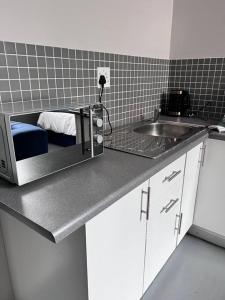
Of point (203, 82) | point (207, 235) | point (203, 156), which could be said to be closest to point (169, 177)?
point (203, 156)

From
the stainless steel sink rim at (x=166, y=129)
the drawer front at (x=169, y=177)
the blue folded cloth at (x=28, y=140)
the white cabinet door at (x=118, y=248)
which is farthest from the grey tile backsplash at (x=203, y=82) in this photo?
the blue folded cloth at (x=28, y=140)

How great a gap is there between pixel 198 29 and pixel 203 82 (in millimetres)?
424

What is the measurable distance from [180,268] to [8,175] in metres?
1.30

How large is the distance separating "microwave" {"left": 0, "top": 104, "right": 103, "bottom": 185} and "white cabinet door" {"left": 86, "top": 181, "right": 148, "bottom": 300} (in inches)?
10.4

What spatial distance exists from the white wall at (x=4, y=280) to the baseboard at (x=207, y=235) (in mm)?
1320

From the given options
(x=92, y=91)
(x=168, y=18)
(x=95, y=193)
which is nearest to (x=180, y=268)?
(x=95, y=193)

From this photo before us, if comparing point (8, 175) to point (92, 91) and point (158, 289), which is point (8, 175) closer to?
point (92, 91)

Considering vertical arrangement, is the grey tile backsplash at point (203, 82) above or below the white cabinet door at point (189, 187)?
above

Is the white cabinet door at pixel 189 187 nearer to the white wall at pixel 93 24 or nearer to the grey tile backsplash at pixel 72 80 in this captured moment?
the grey tile backsplash at pixel 72 80

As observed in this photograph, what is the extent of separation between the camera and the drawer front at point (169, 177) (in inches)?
39.9

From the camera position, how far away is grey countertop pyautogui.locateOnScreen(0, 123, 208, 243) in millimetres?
590

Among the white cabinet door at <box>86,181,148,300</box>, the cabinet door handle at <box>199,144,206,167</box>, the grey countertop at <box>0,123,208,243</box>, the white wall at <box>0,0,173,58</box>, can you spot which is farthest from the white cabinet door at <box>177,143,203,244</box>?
the white wall at <box>0,0,173,58</box>

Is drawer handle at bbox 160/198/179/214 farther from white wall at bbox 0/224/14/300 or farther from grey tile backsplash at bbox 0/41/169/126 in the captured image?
white wall at bbox 0/224/14/300

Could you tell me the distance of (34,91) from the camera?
103cm
